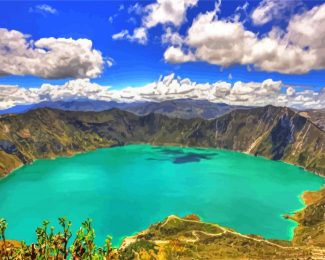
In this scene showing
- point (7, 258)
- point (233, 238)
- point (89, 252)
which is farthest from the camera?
point (233, 238)

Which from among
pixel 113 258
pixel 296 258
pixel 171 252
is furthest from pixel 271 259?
pixel 113 258

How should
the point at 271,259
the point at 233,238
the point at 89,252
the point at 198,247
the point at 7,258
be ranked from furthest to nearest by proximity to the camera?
the point at 233,238, the point at 198,247, the point at 271,259, the point at 7,258, the point at 89,252

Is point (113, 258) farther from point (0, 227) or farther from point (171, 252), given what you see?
point (171, 252)

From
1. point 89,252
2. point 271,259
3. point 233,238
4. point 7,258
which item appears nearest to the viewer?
point 89,252

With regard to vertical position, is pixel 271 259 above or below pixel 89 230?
below

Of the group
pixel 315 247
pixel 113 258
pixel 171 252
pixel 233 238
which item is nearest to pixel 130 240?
pixel 171 252

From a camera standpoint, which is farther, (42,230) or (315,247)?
(315,247)

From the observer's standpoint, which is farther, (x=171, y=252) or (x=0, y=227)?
(x=171, y=252)

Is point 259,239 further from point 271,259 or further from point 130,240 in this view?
point 130,240

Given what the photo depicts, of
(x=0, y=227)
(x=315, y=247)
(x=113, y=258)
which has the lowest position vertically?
(x=315, y=247)

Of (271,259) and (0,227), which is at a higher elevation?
(0,227)
